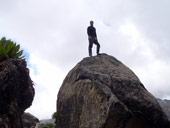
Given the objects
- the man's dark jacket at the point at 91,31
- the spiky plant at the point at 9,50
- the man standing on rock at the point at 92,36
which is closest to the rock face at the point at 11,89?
the spiky plant at the point at 9,50

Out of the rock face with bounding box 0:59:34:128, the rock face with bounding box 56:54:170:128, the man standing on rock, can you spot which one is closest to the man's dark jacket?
the man standing on rock

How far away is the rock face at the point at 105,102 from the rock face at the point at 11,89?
214cm

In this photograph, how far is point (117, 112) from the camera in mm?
7730

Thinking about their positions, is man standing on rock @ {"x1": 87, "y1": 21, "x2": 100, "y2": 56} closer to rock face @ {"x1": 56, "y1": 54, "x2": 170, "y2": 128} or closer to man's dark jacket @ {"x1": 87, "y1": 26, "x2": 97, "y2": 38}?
man's dark jacket @ {"x1": 87, "y1": 26, "x2": 97, "y2": 38}

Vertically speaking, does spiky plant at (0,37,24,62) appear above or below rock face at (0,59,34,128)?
above

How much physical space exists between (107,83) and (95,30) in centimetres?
471

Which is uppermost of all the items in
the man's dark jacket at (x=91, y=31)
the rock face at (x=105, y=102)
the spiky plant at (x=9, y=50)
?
the man's dark jacket at (x=91, y=31)

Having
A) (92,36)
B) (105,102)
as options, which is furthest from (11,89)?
(92,36)

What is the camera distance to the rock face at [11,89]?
10.1m

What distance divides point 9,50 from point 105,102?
24.0 ft

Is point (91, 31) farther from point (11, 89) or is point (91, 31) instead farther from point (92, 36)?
point (11, 89)

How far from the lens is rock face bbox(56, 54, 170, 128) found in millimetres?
7878

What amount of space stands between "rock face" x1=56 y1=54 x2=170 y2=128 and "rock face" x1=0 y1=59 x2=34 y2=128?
2.14 meters

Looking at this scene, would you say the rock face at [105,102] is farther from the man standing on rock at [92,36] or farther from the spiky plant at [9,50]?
the spiky plant at [9,50]
